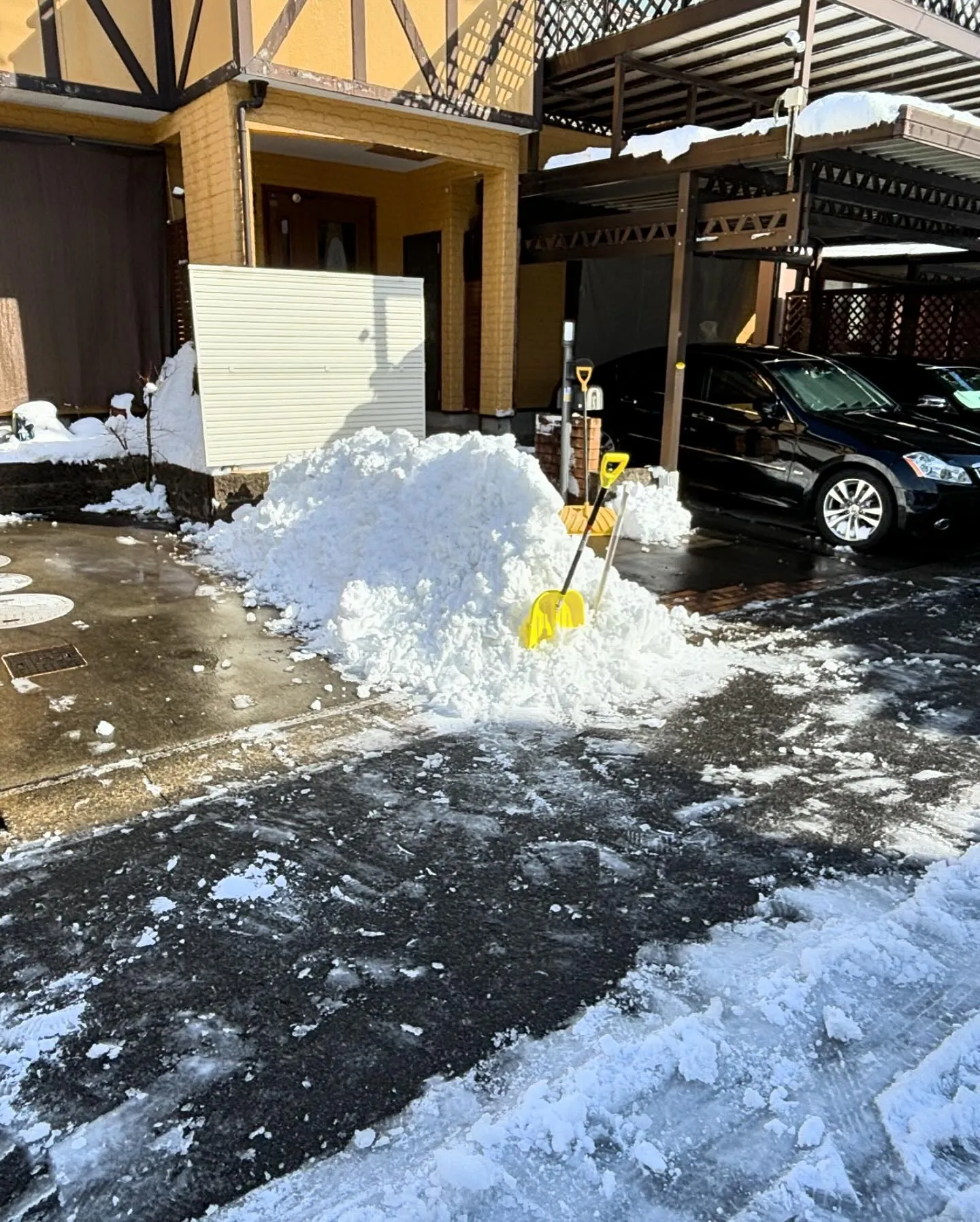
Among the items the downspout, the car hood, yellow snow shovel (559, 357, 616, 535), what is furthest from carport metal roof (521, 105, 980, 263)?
the downspout

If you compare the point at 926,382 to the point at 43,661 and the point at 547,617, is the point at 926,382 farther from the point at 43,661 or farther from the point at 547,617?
the point at 43,661

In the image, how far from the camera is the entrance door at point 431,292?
1223 centimetres

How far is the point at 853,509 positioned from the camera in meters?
8.27

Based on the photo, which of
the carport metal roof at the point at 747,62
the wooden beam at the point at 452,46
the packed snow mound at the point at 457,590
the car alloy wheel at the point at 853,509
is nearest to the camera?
the packed snow mound at the point at 457,590

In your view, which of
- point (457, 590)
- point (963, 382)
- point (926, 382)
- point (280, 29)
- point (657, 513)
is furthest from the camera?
point (963, 382)

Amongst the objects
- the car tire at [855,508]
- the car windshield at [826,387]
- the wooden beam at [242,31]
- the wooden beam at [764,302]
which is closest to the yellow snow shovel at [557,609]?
the car tire at [855,508]

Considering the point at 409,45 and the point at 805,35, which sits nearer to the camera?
the point at 805,35

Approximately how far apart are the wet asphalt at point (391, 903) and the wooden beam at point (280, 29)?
7170 mm

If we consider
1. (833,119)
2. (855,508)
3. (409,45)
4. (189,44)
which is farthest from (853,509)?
(189,44)

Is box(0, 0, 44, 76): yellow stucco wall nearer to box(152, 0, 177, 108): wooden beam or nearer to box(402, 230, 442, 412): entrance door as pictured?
box(152, 0, 177, 108): wooden beam

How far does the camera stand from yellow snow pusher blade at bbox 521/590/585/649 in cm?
493

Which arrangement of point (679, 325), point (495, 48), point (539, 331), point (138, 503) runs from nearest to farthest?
point (138, 503) → point (679, 325) → point (495, 48) → point (539, 331)

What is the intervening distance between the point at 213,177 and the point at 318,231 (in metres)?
3.34

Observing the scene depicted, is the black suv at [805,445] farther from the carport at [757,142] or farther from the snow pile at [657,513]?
the snow pile at [657,513]
